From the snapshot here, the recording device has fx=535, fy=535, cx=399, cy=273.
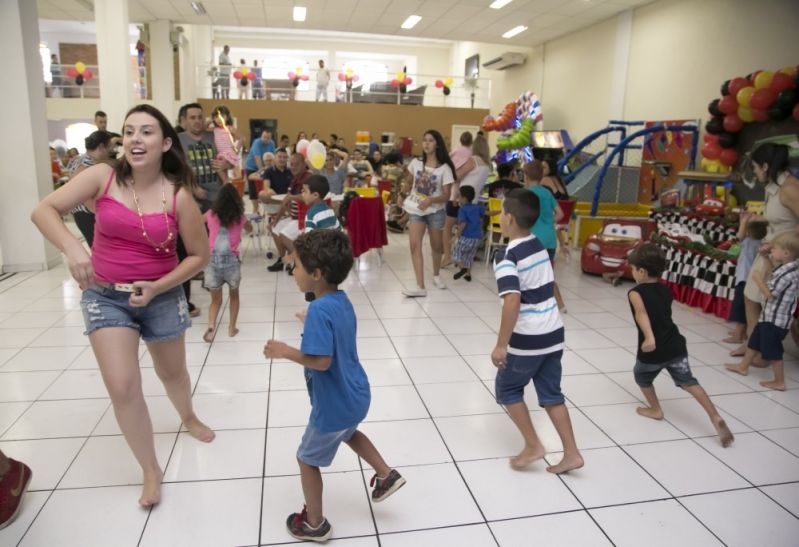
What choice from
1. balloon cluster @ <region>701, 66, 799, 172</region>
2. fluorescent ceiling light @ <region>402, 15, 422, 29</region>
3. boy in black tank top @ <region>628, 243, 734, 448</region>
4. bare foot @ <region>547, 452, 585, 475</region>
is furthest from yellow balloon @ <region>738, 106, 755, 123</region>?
fluorescent ceiling light @ <region>402, 15, 422, 29</region>

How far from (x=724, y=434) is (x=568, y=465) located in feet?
3.03

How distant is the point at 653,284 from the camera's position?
2783mm

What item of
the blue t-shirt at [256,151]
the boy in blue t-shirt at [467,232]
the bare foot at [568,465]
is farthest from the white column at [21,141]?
the bare foot at [568,465]

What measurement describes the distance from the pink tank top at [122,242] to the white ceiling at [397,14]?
897 centimetres

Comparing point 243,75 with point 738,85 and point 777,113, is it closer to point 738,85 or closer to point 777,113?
Result: point 738,85

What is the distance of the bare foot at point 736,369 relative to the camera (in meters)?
3.57

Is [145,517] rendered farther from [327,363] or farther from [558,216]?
[558,216]

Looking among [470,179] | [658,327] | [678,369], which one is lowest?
[678,369]

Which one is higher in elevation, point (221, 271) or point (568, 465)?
point (221, 271)

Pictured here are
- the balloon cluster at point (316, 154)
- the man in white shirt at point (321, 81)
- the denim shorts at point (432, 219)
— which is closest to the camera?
the denim shorts at point (432, 219)

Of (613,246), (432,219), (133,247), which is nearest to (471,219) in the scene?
(432,219)

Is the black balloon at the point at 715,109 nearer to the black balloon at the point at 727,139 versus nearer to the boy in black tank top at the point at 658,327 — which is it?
the black balloon at the point at 727,139

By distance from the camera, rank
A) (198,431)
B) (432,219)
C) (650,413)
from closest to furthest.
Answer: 1. (198,431)
2. (650,413)
3. (432,219)

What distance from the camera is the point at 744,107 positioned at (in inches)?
254
